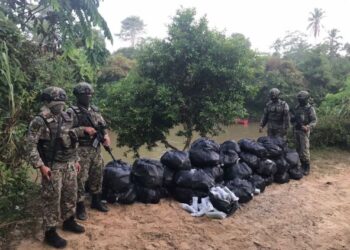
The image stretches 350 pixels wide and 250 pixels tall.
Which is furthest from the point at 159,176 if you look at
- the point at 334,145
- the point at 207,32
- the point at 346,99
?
the point at 346,99

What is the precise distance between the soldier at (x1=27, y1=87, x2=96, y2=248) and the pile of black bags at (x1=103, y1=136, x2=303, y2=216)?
3.45 ft

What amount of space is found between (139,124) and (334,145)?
16.9 feet

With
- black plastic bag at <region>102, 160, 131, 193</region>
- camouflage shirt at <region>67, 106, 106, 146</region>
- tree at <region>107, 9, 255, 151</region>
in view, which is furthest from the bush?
camouflage shirt at <region>67, 106, 106, 146</region>

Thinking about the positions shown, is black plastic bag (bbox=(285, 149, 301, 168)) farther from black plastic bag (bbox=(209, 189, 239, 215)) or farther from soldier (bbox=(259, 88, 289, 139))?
black plastic bag (bbox=(209, 189, 239, 215))

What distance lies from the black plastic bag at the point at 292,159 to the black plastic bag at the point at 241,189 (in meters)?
1.49

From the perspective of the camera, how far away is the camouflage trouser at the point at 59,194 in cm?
359

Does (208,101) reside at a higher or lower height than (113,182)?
higher

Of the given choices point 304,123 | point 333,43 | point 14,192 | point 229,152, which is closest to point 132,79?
point 229,152

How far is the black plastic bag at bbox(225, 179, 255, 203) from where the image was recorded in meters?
5.10

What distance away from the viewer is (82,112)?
420 cm

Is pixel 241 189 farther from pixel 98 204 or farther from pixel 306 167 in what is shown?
pixel 306 167

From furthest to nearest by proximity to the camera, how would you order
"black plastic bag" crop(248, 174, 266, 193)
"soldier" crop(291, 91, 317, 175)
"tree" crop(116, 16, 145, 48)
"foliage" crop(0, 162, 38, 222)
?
"tree" crop(116, 16, 145, 48) < "soldier" crop(291, 91, 317, 175) < "black plastic bag" crop(248, 174, 266, 193) < "foliage" crop(0, 162, 38, 222)

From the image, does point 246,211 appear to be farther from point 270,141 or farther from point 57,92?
point 57,92

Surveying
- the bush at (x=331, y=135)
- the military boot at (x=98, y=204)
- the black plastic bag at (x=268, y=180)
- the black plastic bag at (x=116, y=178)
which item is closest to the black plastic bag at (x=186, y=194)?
the black plastic bag at (x=116, y=178)
